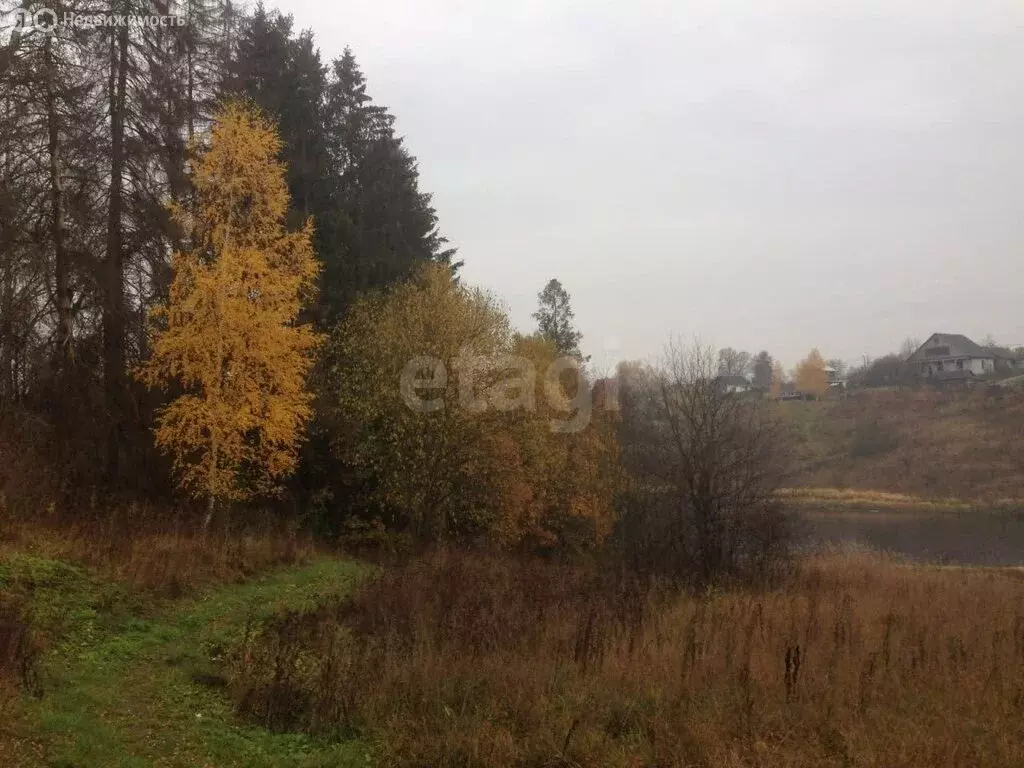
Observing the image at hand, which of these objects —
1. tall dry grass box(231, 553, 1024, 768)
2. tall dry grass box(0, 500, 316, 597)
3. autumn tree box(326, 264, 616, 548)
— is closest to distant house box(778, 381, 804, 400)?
autumn tree box(326, 264, 616, 548)

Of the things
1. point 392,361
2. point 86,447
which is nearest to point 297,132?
point 392,361

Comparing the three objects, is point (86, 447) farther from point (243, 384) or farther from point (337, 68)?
point (337, 68)

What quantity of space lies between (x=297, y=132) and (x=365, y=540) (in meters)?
14.1

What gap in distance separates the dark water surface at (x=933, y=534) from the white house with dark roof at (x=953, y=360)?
158ft

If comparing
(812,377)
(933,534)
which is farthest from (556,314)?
(812,377)

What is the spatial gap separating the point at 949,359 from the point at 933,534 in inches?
2430

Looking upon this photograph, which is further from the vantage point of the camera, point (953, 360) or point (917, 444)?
point (953, 360)

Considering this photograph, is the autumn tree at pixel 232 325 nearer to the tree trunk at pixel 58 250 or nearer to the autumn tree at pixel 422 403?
the tree trunk at pixel 58 250

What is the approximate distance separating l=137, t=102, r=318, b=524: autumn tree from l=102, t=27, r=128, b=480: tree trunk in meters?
0.72

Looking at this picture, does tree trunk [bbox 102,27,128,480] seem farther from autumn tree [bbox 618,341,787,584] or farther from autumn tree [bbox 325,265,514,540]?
autumn tree [bbox 618,341,787,584]

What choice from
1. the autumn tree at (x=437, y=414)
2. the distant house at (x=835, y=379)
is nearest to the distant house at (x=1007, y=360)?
the distant house at (x=835, y=379)

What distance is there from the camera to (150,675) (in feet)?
27.0

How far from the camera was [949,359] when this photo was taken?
300 ft

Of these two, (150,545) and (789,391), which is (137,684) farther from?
(789,391)
